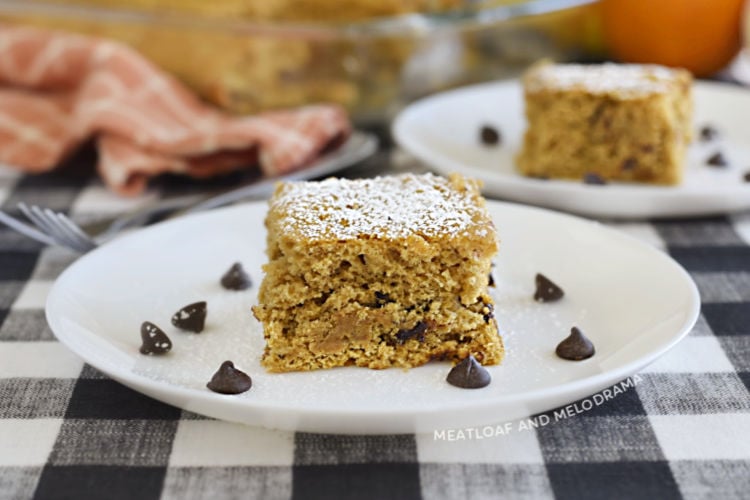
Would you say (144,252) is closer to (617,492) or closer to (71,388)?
(71,388)

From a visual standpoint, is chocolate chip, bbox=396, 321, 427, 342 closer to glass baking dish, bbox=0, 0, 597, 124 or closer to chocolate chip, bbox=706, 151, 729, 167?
chocolate chip, bbox=706, 151, 729, 167

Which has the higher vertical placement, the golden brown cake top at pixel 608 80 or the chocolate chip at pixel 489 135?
the golden brown cake top at pixel 608 80

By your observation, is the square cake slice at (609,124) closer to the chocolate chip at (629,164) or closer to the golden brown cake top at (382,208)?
the chocolate chip at (629,164)

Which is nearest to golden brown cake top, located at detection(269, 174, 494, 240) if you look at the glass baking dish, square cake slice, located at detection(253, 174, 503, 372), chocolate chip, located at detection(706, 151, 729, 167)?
square cake slice, located at detection(253, 174, 503, 372)

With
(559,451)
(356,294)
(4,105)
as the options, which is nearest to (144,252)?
(356,294)

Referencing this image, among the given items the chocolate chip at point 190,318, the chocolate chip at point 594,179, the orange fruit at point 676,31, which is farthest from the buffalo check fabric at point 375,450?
the orange fruit at point 676,31

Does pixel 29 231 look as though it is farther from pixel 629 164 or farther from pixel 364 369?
pixel 629 164

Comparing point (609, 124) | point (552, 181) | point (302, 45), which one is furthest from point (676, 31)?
point (302, 45)
